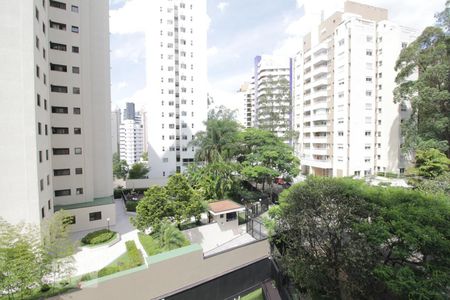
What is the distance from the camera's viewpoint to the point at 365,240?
823 centimetres

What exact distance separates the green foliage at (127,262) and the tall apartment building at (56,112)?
497 cm

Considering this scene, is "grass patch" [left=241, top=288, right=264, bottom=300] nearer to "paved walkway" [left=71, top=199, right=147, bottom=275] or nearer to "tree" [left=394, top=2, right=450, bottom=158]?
"paved walkway" [left=71, top=199, right=147, bottom=275]

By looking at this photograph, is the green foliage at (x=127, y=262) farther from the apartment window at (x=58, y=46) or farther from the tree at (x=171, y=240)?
the apartment window at (x=58, y=46)

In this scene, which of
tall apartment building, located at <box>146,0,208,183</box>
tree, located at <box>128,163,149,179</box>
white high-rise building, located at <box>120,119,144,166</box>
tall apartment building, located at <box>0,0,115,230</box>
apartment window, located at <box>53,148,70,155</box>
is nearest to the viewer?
tall apartment building, located at <box>0,0,115,230</box>

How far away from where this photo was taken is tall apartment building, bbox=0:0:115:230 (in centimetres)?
1181

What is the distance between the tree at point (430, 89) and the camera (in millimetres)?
25031

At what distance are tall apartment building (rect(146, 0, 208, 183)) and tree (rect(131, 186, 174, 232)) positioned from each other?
2146 cm

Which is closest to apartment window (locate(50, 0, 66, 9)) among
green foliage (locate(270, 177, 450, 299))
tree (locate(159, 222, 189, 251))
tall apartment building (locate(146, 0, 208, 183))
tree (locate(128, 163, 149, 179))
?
tall apartment building (locate(146, 0, 208, 183))

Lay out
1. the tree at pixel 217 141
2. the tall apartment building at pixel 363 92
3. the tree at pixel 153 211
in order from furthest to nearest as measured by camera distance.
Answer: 1. the tall apartment building at pixel 363 92
2. the tree at pixel 217 141
3. the tree at pixel 153 211

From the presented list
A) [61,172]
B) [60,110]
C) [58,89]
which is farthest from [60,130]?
[61,172]

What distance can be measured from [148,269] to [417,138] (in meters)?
32.0

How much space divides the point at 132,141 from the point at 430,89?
9642 cm

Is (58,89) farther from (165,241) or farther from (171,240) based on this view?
(171,240)

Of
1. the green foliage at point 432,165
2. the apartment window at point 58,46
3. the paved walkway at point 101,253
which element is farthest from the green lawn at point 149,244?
the green foliage at point 432,165
